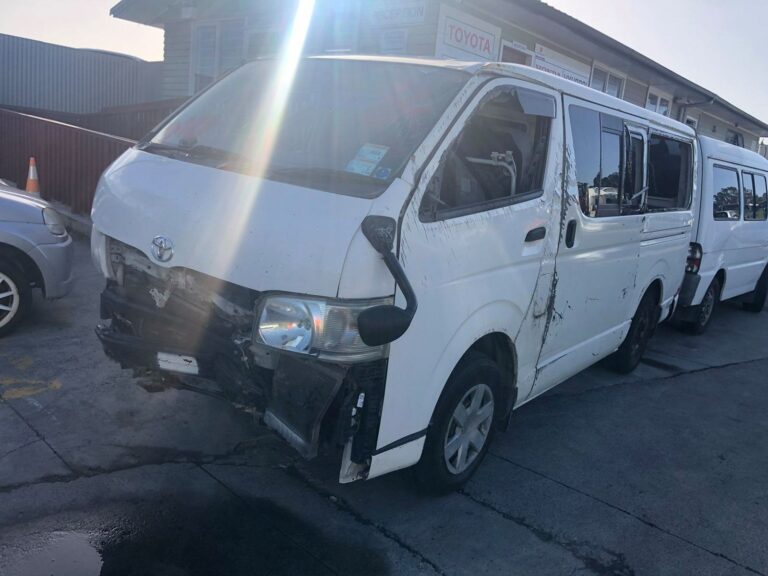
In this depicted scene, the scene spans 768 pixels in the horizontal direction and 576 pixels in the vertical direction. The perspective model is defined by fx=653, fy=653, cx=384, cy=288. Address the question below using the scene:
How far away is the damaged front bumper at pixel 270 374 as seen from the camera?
279cm

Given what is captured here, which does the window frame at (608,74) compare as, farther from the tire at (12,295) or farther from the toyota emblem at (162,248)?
the toyota emblem at (162,248)

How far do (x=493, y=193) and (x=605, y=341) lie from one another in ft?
7.02

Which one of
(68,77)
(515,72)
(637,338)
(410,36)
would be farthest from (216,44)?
(515,72)

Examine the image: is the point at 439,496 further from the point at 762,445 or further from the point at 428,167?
the point at 762,445

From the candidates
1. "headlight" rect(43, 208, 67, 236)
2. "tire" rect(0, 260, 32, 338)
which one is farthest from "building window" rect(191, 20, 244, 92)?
"tire" rect(0, 260, 32, 338)

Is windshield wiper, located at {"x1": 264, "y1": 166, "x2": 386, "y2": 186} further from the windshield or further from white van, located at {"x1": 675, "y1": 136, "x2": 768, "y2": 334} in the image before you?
white van, located at {"x1": 675, "y1": 136, "x2": 768, "y2": 334}

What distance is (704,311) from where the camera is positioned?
26.2ft

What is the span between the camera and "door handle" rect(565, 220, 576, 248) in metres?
3.99

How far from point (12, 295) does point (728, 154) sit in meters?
7.53

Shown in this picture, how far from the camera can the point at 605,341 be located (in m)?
5.09

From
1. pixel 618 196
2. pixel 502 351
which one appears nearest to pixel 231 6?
pixel 618 196

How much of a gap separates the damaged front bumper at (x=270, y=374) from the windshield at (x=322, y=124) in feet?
2.54

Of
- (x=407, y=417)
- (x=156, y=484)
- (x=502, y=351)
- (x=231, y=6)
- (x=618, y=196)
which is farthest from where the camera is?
(x=231, y=6)

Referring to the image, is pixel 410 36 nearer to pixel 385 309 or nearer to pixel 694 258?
pixel 694 258
